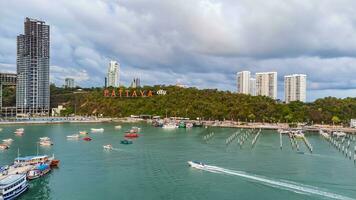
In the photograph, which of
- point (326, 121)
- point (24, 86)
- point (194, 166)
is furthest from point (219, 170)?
point (24, 86)

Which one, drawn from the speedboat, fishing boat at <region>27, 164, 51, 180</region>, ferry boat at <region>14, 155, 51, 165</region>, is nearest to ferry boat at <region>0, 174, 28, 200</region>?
fishing boat at <region>27, 164, 51, 180</region>

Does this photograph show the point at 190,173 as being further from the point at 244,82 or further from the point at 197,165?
the point at 244,82

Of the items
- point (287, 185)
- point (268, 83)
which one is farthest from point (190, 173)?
point (268, 83)

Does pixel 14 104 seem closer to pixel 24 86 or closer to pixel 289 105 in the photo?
pixel 24 86

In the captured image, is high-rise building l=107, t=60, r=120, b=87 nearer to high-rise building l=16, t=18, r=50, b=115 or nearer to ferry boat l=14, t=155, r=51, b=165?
high-rise building l=16, t=18, r=50, b=115

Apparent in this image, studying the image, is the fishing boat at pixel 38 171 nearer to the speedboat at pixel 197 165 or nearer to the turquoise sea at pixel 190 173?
the turquoise sea at pixel 190 173
